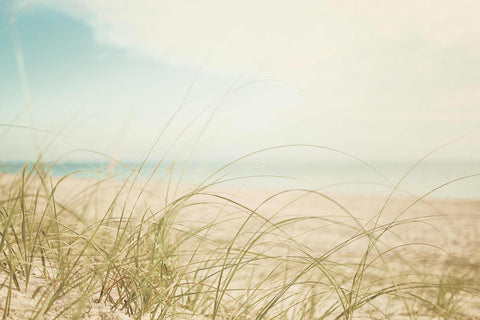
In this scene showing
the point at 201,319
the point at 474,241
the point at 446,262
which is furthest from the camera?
the point at 474,241

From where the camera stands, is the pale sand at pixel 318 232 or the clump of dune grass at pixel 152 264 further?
the pale sand at pixel 318 232

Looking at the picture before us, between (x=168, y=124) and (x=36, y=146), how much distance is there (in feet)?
2.68

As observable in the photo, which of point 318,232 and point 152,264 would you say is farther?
point 318,232

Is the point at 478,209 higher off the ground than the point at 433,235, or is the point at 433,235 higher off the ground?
the point at 478,209

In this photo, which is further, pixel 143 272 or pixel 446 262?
pixel 446 262

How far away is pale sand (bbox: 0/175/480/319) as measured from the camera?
1.25 m

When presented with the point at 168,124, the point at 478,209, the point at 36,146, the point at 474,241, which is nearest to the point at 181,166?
the point at 168,124

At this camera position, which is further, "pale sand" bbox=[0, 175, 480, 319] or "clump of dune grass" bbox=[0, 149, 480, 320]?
"pale sand" bbox=[0, 175, 480, 319]

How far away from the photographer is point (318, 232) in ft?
21.6

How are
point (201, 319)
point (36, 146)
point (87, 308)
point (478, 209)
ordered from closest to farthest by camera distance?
point (87, 308), point (201, 319), point (36, 146), point (478, 209)

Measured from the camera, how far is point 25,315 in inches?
35.2

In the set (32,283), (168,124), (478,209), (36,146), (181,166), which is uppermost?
(478,209)

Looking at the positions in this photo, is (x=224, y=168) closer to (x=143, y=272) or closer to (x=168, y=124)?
(x=168, y=124)

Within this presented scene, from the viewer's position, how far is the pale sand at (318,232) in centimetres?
125
